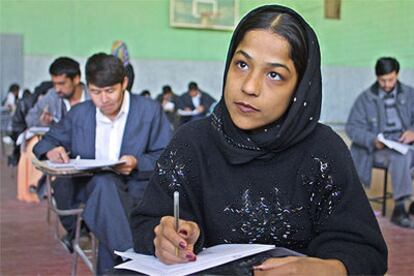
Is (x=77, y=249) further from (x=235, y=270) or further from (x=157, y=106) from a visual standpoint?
(x=235, y=270)

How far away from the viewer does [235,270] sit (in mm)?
946

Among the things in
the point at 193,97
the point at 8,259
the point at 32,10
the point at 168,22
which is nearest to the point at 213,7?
the point at 168,22

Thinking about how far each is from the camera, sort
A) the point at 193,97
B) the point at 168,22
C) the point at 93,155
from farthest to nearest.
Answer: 1. the point at 168,22
2. the point at 193,97
3. the point at 93,155

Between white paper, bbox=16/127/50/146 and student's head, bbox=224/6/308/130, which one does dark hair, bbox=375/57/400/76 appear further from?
student's head, bbox=224/6/308/130

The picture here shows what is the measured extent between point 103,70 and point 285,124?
183 centimetres

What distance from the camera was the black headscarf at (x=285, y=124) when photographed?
1.15 meters

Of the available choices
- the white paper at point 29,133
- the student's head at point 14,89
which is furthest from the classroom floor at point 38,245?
Result: the student's head at point 14,89

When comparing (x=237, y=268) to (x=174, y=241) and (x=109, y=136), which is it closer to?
(x=174, y=241)

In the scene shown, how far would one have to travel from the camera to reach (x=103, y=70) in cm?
281

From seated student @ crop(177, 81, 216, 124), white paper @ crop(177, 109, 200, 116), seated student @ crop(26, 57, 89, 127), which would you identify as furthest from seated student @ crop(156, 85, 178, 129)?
seated student @ crop(26, 57, 89, 127)

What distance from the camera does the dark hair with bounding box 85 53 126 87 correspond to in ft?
9.24

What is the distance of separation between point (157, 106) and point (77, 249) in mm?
885

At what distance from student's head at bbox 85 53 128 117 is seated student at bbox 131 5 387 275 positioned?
5.40 feet

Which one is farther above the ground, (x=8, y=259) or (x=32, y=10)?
(x=32, y=10)
